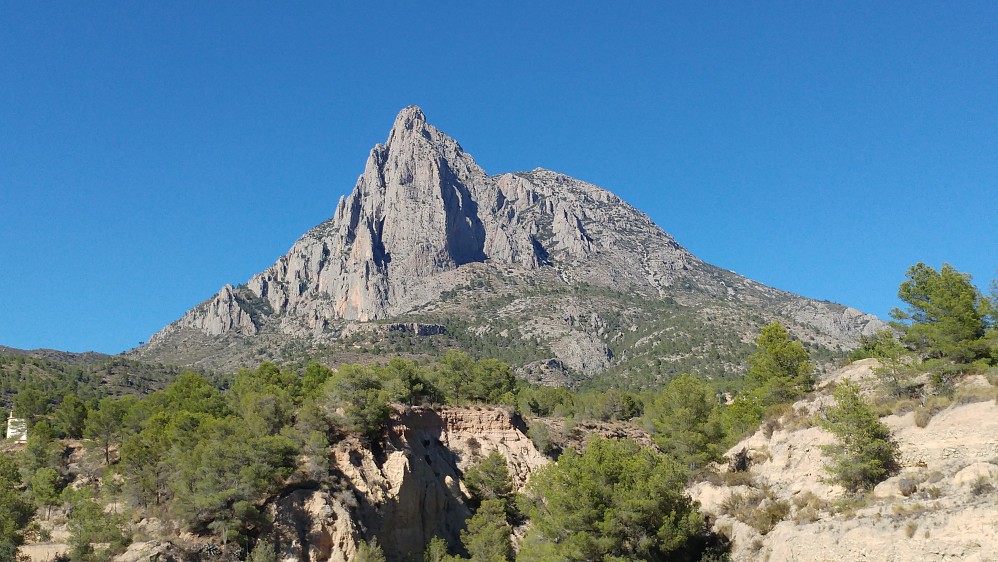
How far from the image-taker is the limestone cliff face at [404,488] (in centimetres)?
3622

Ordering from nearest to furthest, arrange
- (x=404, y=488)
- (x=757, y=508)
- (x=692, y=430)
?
(x=757, y=508) < (x=692, y=430) < (x=404, y=488)

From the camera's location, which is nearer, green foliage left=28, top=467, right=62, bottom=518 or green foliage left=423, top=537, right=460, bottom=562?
green foliage left=28, top=467, right=62, bottom=518

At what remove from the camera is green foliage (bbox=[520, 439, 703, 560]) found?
26891 millimetres

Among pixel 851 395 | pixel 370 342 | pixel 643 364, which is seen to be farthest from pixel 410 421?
pixel 370 342

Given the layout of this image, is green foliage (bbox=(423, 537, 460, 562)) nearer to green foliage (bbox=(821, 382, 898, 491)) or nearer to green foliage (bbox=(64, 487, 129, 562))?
green foliage (bbox=(64, 487, 129, 562))

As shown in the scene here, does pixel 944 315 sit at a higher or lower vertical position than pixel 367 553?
→ higher

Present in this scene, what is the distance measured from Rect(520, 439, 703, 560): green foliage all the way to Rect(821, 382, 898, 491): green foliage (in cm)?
672

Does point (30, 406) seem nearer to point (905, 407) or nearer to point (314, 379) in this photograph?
point (314, 379)

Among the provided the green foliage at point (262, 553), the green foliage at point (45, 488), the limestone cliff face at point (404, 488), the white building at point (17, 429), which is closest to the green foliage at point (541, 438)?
the limestone cliff face at point (404, 488)

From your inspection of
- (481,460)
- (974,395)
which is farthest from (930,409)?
(481,460)

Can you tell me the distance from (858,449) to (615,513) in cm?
1045

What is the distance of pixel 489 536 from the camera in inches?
1724

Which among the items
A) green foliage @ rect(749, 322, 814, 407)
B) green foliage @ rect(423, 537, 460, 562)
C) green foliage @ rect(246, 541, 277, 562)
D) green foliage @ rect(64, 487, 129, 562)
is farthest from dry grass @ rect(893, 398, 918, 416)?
green foliage @ rect(64, 487, 129, 562)

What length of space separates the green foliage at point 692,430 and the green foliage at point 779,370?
3883 mm
